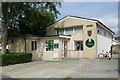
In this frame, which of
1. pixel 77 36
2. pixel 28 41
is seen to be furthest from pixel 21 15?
pixel 77 36

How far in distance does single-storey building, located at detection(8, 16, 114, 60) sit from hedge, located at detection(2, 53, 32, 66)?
2.86 m

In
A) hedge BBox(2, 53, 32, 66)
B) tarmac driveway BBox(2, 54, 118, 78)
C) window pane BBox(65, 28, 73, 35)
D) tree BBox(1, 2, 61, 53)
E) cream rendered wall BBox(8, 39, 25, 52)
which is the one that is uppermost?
tree BBox(1, 2, 61, 53)

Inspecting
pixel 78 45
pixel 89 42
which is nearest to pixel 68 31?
pixel 78 45

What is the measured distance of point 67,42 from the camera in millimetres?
27484

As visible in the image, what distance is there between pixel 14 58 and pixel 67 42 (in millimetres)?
9579

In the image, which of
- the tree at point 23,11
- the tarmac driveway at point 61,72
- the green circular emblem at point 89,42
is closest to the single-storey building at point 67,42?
the green circular emblem at point 89,42

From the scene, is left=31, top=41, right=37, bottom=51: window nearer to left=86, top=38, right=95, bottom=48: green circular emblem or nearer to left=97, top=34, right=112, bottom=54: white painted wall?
left=86, top=38, right=95, bottom=48: green circular emblem

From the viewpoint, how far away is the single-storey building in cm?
2402

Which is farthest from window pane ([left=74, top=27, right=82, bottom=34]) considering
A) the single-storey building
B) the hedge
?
the hedge

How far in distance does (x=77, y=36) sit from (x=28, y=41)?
20.6 ft

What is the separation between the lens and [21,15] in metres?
24.0

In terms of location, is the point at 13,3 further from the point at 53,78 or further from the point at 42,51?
the point at 53,78

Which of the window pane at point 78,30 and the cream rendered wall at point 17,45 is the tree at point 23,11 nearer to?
the cream rendered wall at point 17,45

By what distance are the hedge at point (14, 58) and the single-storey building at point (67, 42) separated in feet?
9.37
